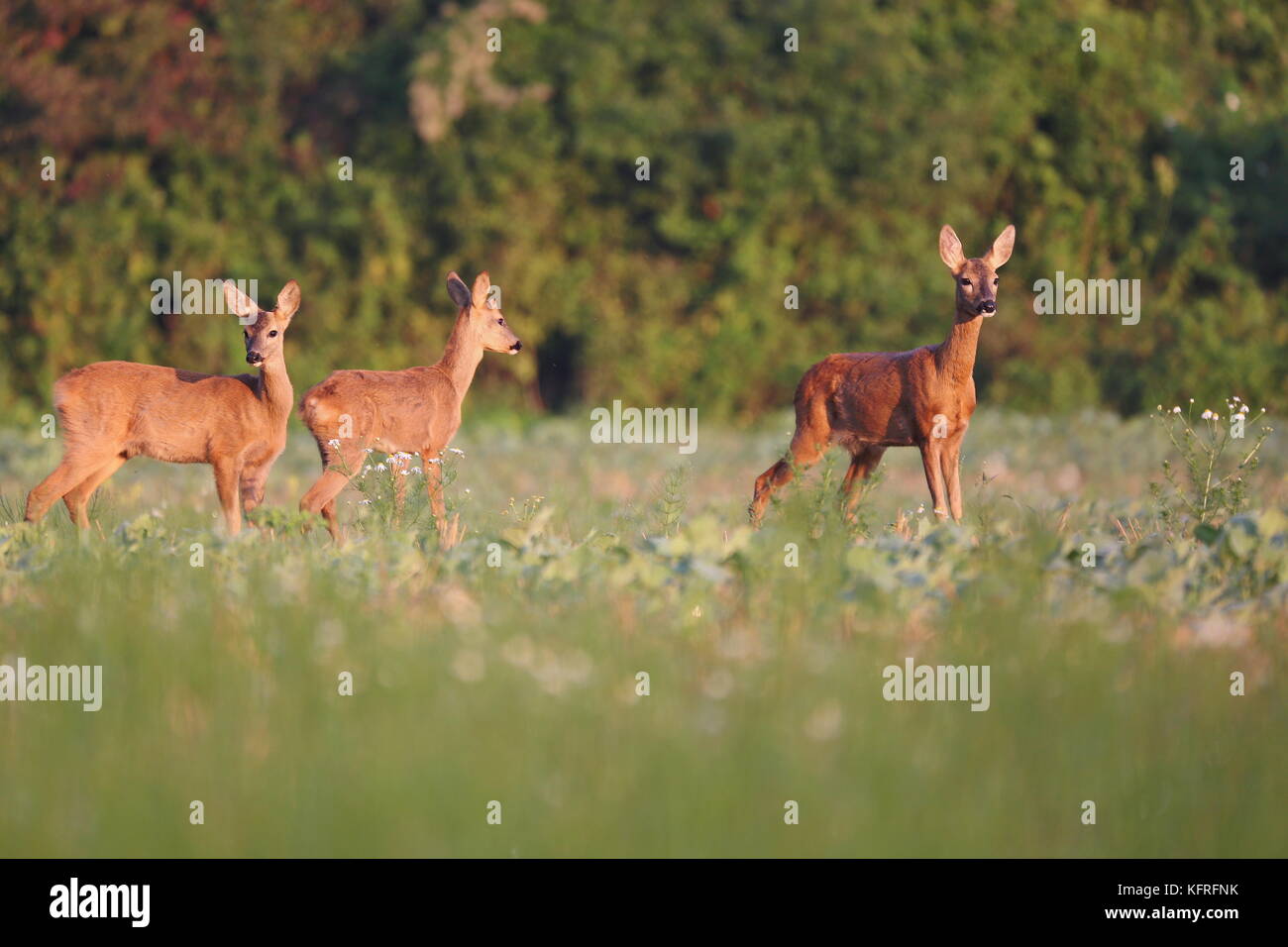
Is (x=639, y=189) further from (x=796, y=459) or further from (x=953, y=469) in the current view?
(x=953, y=469)

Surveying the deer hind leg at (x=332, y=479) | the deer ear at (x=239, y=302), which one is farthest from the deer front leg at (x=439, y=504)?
the deer ear at (x=239, y=302)

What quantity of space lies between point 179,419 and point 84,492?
748mm

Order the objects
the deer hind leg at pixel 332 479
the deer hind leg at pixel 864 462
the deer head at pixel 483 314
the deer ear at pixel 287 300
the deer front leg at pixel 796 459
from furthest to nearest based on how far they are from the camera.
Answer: the deer head at pixel 483 314, the deer hind leg at pixel 864 462, the deer front leg at pixel 796 459, the deer ear at pixel 287 300, the deer hind leg at pixel 332 479

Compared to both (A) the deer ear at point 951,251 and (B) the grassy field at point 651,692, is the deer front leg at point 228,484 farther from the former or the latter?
(A) the deer ear at point 951,251

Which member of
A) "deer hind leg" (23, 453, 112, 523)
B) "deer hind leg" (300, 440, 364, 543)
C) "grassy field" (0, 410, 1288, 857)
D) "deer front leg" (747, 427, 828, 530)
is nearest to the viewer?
"grassy field" (0, 410, 1288, 857)

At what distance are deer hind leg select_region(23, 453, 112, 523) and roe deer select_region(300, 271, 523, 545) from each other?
3.25ft

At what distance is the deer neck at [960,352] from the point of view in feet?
26.2

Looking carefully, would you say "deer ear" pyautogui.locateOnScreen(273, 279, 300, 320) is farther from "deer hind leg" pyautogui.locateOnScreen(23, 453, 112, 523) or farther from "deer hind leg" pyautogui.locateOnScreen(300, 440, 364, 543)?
"deer hind leg" pyautogui.locateOnScreen(23, 453, 112, 523)

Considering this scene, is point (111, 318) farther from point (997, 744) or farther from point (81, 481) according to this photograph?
point (997, 744)

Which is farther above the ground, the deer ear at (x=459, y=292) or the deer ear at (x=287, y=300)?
the deer ear at (x=459, y=292)

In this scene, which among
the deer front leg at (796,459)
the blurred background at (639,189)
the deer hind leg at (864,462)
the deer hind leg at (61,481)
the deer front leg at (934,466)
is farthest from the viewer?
the blurred background at (639,189)

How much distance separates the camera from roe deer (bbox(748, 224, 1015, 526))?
7.94 meters

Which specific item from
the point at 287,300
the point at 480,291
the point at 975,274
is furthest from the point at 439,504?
the point at 975,274

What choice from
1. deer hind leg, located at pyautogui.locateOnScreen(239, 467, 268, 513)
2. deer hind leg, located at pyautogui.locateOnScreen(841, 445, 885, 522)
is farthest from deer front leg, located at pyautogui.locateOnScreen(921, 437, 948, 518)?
deer hind leg, located at pyautogui.locateOnScreen(239, 467, 268, 513)
